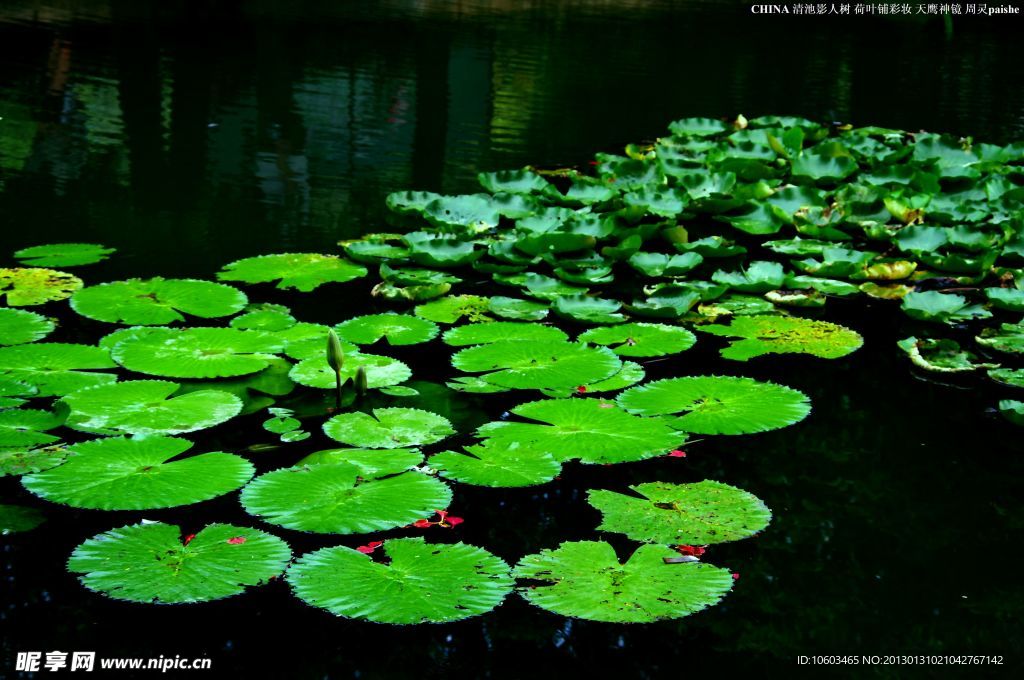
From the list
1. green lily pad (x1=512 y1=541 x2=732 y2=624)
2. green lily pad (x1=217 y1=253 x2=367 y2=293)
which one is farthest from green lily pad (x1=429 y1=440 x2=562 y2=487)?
green lily pad (x1=217 y1=253 x2=367 y2=293)

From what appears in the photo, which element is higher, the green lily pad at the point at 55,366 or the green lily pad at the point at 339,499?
the green lily pad at the point at 55,366

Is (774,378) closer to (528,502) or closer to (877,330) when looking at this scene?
(877,330)

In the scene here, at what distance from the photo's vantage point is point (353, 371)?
2.48 meters

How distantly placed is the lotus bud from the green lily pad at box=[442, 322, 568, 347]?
1.40 ft

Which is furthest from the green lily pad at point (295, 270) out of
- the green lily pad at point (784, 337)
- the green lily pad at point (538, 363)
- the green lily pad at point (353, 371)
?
the green lily pad at point (784, 337)

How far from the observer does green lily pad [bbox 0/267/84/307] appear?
2.94 m

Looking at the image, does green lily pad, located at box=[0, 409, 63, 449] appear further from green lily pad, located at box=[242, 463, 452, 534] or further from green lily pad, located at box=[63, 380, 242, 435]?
green lily pad, located at box=[242, 463, 452, 534]

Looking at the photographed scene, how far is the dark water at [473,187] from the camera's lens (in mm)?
1632

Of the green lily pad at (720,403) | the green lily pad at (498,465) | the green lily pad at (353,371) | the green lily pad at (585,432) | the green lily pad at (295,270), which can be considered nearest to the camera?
the green lily pad at (498,465)

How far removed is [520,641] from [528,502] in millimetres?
417

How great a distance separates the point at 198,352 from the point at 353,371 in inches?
15.6

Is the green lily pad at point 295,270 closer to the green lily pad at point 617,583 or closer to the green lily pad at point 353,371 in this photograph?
the green lily pad at point 353,371

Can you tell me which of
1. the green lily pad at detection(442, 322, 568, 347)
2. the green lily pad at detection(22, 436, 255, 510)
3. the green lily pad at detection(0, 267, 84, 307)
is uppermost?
the green lily pad at detection(442, 322, 568, 347)

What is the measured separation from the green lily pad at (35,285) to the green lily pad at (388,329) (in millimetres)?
863
